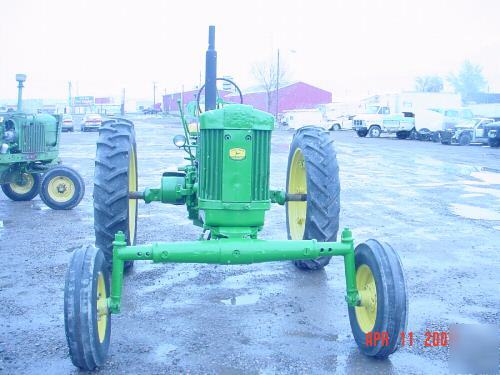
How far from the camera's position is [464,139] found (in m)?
31.0

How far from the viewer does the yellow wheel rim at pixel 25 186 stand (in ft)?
37.6

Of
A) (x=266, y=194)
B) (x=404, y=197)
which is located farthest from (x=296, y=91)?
(x=266, y=194)

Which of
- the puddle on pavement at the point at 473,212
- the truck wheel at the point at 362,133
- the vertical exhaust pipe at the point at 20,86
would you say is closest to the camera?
the puddle on pavement at the point at 473,212

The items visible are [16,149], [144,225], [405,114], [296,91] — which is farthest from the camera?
[296,91]

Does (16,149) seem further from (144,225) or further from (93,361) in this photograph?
(93,361)

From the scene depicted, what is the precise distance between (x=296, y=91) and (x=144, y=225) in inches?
2453

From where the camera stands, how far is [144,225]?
9.02 meters

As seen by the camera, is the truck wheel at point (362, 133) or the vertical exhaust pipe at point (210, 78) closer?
the vertical exhaust pipe at point (210, 78)

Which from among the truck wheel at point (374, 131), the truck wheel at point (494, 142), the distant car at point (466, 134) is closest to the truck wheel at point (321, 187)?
the truck wheel at point (494, 142)

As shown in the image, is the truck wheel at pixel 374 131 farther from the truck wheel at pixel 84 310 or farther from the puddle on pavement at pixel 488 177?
the truck wheel at pixel 84 310

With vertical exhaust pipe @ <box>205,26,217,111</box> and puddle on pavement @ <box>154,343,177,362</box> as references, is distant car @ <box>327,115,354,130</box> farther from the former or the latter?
puddle on pavement @ <box>154,343,177,362</box>

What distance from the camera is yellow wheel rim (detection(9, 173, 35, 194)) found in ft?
37.6

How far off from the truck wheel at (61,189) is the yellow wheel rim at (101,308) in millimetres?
6628
